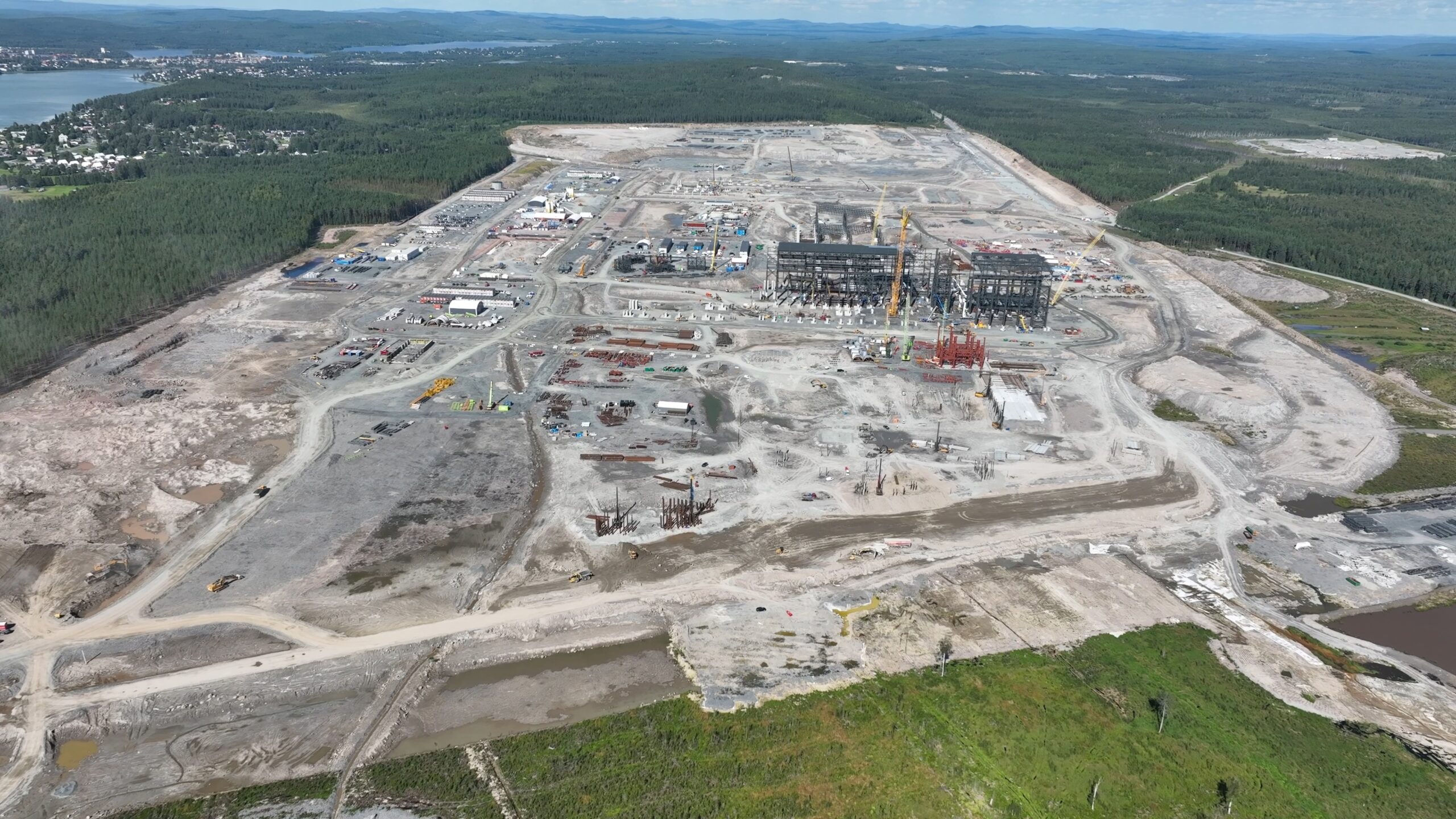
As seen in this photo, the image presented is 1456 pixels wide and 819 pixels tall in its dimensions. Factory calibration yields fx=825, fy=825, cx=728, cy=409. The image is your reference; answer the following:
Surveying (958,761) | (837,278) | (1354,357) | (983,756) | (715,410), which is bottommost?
(958,761)

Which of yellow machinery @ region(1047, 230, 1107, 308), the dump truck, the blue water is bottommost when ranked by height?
the dump truck

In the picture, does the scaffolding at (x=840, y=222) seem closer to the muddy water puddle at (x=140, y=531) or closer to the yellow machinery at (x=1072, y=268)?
the yellow machinery at (x=1072, y=268)

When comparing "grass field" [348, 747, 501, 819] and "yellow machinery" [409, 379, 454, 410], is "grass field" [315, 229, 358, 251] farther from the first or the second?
"grass field" [348, 747, 501, 819]

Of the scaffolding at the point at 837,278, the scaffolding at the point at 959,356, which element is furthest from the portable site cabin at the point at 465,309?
the scaffolding at the point at 959,356

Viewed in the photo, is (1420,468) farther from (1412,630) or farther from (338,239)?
(338,239)

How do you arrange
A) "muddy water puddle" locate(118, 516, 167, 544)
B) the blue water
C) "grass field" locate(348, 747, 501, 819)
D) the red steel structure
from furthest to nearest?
the blue water → the red steel structure → "muddy water puddle" locate(118, 516, 167, 544) → "grass field" locate(348, 747, 501, 819)

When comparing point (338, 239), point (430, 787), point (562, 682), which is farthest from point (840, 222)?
point (430, 787)

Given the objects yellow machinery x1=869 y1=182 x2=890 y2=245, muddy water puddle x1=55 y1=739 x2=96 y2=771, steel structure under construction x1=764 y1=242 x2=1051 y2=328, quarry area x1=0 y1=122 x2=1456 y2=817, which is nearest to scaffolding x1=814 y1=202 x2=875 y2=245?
yellow machinery x1=869 y1=182 x2=890 y2=245
